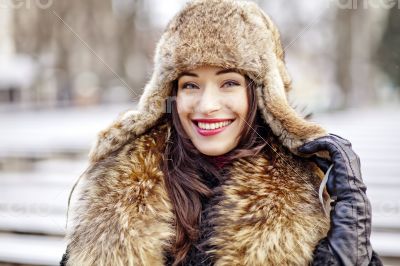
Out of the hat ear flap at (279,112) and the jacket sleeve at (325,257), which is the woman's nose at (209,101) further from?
the jacket sleeve at (325,257)

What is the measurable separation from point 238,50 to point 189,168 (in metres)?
0.50

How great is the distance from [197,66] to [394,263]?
8.13 ft

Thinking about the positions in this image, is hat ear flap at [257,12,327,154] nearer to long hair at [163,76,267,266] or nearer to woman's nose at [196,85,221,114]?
long hair at [163,76,267,266]

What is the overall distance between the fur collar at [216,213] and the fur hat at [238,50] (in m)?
0.12

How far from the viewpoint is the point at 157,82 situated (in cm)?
216

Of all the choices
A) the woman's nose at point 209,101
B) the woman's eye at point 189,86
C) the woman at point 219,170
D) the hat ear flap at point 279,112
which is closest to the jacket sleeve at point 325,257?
the woman at point 219,170

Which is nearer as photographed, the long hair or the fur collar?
the fur collar

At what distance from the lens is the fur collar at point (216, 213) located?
73.9 inches

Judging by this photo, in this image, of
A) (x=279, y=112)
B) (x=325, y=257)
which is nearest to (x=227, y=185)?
(x=279, y=112)

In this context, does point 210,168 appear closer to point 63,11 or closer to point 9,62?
point 63,11

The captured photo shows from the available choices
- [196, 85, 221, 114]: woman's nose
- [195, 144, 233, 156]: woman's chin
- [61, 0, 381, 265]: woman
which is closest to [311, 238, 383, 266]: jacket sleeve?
[61, 0, 381, 265]: woman

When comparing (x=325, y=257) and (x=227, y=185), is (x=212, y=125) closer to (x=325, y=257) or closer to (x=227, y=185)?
(x=227, y=185)

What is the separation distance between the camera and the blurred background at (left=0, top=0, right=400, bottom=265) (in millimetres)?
5039

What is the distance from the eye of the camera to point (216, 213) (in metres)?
1.99
